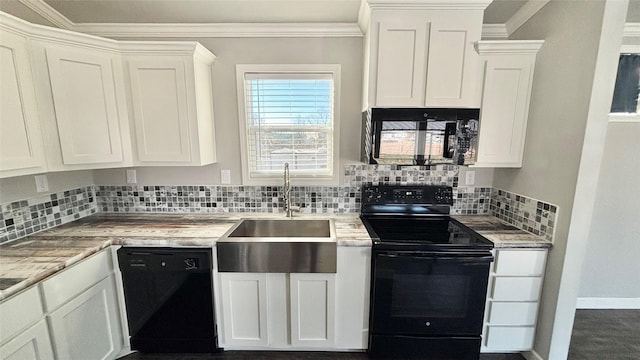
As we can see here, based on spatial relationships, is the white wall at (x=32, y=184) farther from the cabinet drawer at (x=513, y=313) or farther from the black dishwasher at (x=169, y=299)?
the cabinet drawer at (x=513, y=313)

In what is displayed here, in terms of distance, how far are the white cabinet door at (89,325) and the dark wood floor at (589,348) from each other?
28 centimetres

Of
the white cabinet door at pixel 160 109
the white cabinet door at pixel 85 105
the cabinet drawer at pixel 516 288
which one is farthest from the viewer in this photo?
the white cabinet door at pixel 160 109

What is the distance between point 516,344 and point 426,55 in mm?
2199

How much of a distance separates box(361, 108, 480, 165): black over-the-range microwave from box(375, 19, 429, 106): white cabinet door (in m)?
0.09

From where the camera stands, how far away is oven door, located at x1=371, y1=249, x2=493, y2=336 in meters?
1.71

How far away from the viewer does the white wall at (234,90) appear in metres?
2.16

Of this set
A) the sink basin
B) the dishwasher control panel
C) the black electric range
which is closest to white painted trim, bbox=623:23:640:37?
the black electric range

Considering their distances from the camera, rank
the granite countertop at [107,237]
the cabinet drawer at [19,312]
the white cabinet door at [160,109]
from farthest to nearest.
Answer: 1. the white cabinet door at [160,109]
2. the granite countertop at [107,237]
3. the cabinet drawer at [19,312]

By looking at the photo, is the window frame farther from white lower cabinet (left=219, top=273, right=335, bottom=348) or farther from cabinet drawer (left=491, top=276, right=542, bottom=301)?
white lower cabinet (left=219, top=273, right=335, bottom=348)

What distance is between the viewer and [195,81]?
192 cm

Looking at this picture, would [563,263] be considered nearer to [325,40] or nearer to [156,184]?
[325,40]

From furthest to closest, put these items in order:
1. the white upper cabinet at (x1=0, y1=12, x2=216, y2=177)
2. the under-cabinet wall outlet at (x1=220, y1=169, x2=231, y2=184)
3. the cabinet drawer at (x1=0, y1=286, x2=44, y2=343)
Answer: the under-cabinet wall outlet at (x1=220, y1=169, x2=231, y2=184), the white upper cabinet at (x1=0, y1=12, x2=216, y2=177), the cabinet drawer at (x1=0, y1=286, x2=44, y2=343)

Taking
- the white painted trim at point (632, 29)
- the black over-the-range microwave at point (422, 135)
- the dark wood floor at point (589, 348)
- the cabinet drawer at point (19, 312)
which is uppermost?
the white painted trim at point (632, 29)

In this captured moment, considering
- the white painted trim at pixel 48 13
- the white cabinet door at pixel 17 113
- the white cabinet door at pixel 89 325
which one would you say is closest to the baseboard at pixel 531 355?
the white cabinet door at pixel 89 325
